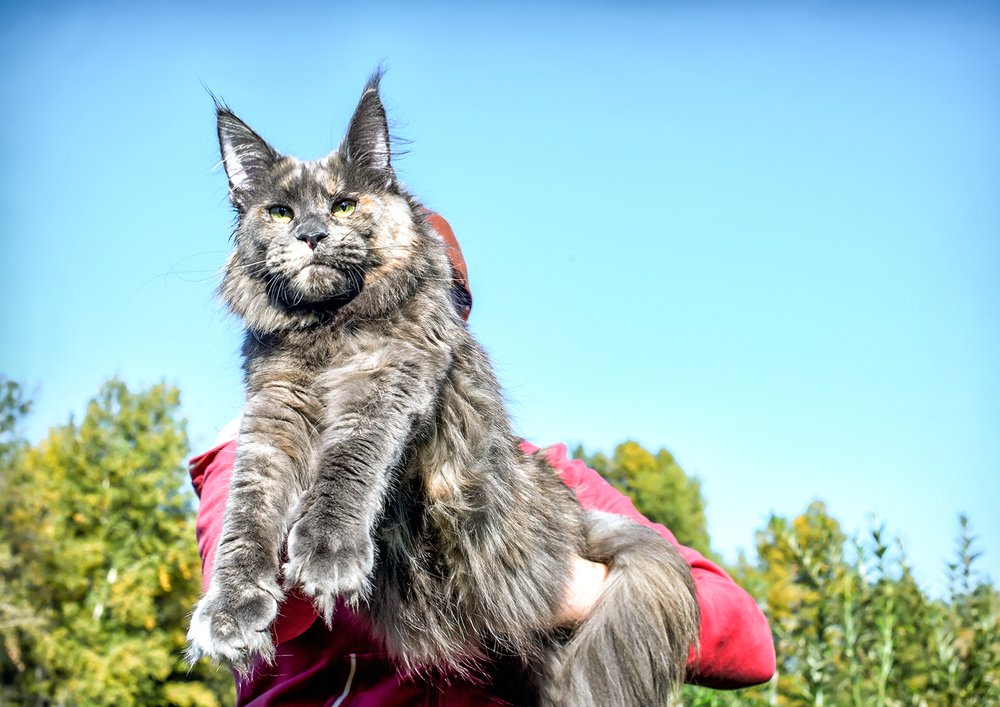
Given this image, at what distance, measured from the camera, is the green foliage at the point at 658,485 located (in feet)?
70.8

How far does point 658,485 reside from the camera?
22.1 m

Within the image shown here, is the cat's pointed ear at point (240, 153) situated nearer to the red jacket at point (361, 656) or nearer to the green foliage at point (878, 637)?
the red jacket at point (361, 656)

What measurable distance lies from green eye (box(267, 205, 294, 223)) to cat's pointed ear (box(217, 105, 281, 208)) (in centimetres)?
19

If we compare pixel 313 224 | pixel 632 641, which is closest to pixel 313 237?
pixel 313 224

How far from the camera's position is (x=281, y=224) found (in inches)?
96.7

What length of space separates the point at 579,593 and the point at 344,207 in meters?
1.36

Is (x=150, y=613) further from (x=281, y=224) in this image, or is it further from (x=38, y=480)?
(x=281, y=224)

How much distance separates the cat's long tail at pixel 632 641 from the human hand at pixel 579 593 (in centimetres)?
3

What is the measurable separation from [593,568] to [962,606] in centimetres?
364

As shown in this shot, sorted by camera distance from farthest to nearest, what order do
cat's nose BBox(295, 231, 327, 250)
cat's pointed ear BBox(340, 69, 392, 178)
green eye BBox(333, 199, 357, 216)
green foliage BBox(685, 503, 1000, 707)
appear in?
green foliage BBox(685, 503, 1000, 707) → cat's pointed ear BBox(340, 69, 392, 178) → green eye BBox(333, 199, 357, 216) → cat's nose BBox(295, 231, 327, 250)

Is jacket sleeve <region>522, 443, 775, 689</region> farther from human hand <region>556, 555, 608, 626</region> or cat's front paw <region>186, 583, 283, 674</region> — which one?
cat's front paw <region>186, 583, 283, 674</region>

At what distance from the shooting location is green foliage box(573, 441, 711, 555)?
2159 cm

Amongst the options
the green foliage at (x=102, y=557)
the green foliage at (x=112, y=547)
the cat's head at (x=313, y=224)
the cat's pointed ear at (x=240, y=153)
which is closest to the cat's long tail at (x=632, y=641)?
the cat's head at (x=313, y=224)

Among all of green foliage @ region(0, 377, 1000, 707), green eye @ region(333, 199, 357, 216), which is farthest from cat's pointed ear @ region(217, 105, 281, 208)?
green foliage @ region(0, 377, 1000, 707)
